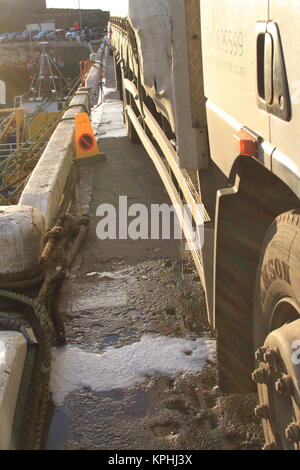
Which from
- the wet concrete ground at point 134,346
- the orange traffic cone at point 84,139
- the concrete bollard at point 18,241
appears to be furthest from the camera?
the orange traffic cone at point 84,139

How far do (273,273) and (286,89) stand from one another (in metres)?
0.69

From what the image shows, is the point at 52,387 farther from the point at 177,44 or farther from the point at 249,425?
the point at 177,44

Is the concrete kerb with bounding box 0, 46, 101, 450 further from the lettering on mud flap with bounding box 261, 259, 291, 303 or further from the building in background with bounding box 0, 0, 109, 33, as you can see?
the building in background with bounding box 0, 0, 109, 33

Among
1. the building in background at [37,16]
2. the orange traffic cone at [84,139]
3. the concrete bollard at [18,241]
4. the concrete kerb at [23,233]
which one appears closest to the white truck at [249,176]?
the concrete kerb at [23,233]

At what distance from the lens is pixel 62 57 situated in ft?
166

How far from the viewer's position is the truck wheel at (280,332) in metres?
1.96

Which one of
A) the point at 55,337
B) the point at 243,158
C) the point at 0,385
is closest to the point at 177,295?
the point at 55,337

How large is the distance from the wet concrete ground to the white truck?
38cm

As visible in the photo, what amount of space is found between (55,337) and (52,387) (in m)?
0.52

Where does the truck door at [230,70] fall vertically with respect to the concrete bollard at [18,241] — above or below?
above

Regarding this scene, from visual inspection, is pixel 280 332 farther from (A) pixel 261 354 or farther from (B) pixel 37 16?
(B) pixel 37 16

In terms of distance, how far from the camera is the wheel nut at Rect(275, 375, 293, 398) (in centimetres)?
200

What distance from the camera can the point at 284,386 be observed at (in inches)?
80.5

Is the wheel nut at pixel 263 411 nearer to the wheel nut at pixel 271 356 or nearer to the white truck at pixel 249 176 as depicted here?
the white truck at pixel 249 176
